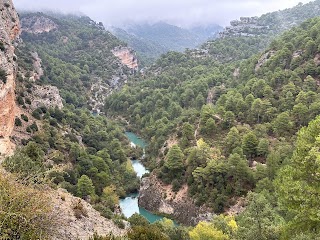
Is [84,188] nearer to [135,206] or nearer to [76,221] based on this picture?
[135,206]

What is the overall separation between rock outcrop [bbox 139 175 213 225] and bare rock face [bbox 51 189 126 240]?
3036 centimetres

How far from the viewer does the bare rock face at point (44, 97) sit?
69.6m

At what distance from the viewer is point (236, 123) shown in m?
72.2

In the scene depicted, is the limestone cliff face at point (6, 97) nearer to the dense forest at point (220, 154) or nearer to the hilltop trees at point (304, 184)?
the dense forest at point (220, 154)

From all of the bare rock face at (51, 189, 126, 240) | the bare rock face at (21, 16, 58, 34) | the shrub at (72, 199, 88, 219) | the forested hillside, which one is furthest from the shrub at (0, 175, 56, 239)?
the bare rock face at (21, 16, 58, 34)

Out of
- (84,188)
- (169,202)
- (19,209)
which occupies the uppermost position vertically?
(19,209)

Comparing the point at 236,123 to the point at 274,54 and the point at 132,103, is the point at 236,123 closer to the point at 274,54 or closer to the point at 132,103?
the point at 274,54

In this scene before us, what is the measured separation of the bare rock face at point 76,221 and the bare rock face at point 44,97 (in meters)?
43.6

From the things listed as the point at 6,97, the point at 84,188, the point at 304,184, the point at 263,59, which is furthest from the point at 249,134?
the point at 304,184

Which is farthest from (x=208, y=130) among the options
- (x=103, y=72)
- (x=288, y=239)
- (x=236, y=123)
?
(x=103, y=72)

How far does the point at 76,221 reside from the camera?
2439 centimetres

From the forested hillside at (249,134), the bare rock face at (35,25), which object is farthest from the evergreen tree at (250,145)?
the bare rock face at (35,25)

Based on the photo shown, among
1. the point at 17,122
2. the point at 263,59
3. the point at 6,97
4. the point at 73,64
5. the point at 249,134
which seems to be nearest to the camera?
the point at 6,97

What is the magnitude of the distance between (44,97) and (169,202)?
3148 cm
